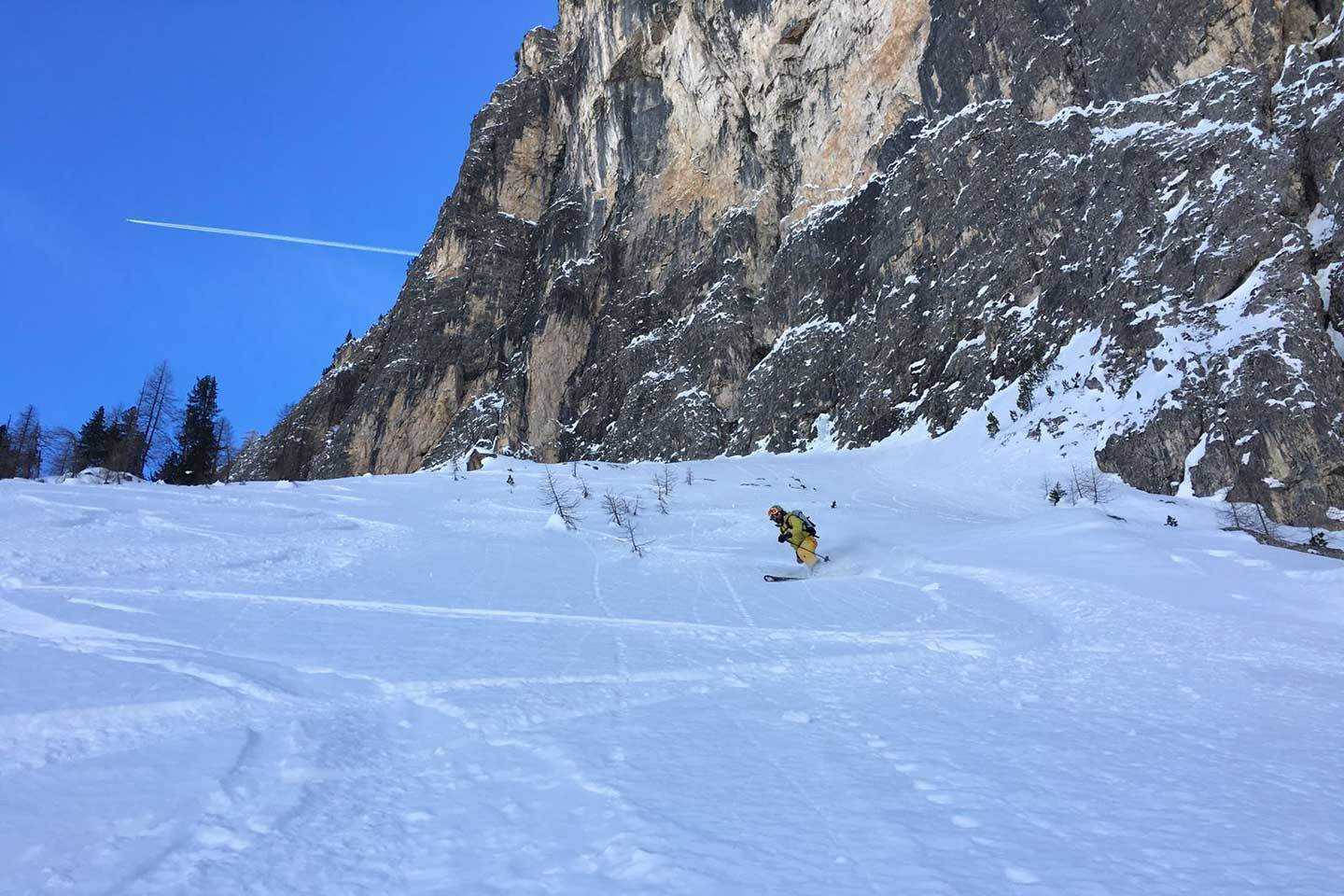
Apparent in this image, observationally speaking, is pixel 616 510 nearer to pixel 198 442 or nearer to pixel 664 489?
pixel 664 489

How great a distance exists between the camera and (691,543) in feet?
41.0

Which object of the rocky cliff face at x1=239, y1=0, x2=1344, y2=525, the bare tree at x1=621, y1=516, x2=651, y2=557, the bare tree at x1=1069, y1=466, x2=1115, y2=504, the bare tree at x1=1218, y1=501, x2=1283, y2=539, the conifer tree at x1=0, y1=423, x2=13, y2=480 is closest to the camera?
the bare tree at x1=621, y1=516, x2=651, y2=557

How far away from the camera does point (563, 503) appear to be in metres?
14.8

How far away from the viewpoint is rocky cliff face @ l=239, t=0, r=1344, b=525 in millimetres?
18062

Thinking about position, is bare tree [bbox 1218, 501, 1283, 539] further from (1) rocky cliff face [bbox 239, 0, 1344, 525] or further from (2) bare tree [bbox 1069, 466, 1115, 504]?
(2) bare tree [bbox 1069, 466, 1115, 504]

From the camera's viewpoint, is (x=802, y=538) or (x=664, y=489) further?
(x=664, y=489)

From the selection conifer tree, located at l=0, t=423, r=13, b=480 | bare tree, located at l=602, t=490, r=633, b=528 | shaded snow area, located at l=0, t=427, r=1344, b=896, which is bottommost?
shaded snow area, located at l=0, t=427, r=1344, b=896

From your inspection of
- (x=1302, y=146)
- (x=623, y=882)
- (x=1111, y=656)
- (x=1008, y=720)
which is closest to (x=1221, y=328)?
(x=1302, y=146)

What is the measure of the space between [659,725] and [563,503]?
11.4 meters

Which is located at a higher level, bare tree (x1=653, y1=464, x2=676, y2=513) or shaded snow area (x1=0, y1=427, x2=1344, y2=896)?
bare tree (x1=653, y1=464, x2=676, y2=513)

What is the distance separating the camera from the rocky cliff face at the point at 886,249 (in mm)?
18062

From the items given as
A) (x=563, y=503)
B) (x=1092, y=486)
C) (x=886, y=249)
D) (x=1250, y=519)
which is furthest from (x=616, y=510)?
(x=886, y=249)

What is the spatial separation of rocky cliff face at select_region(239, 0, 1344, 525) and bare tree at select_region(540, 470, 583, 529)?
47.0 feet

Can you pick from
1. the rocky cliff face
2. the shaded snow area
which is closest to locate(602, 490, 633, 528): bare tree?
the shaded snow area
